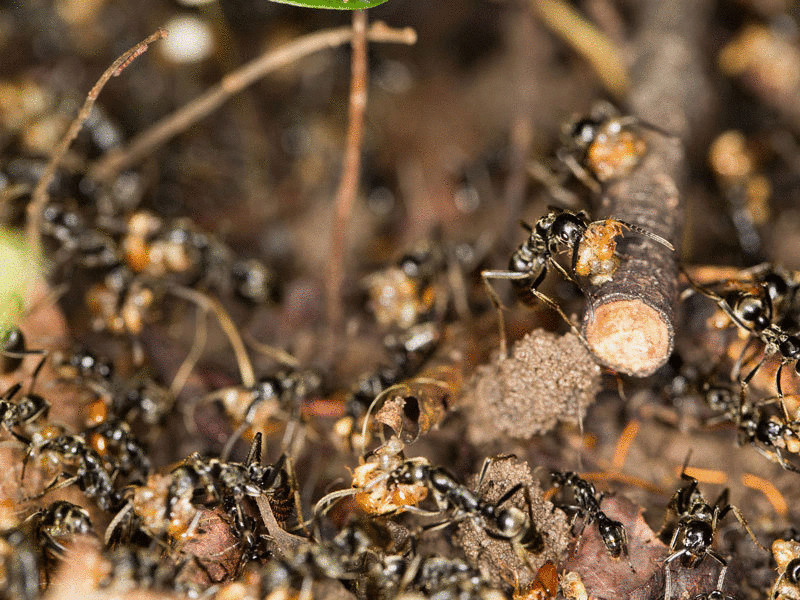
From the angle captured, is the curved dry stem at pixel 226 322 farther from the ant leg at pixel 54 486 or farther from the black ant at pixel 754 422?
the black ant at pixel 754 422

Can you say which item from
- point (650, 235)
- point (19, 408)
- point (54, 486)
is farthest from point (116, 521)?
point (650, 235)

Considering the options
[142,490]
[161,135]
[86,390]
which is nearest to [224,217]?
[161,135]

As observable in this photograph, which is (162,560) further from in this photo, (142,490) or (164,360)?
(164,360)

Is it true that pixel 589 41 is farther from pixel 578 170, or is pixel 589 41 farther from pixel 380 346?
pixel 380 346

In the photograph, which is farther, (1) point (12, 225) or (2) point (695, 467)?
(1) point (12, 225)

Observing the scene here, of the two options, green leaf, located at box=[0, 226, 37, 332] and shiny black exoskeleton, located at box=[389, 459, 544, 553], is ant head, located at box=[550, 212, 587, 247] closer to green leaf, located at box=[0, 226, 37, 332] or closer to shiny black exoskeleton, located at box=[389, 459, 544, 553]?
shiny black exoskeleton, located at box=[389, 459, 544, 553]

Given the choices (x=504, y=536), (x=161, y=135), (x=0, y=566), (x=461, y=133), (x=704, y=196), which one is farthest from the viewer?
(x=461, y=133)

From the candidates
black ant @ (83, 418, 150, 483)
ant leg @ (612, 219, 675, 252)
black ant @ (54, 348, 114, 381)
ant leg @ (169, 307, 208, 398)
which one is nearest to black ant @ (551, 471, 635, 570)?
ant leg @ (612, 219, 675, 252)
